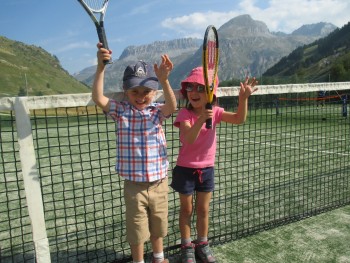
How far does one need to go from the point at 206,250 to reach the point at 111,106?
1562mm

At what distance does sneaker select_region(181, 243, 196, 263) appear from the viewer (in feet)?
11.2

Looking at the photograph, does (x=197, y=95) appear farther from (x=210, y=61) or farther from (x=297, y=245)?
(x=297, y=245)

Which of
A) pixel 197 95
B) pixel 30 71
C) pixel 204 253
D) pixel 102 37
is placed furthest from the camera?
pixel 30 71

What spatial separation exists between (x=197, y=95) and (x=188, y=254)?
1391 mm

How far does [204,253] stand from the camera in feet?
11.5

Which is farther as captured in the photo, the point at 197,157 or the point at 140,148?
the point at 197,157

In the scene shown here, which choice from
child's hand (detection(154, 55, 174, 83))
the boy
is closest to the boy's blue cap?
the boy

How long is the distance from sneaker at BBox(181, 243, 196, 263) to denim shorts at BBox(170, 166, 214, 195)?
50 cm

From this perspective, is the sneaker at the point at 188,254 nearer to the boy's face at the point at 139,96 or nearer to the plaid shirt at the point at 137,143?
the plaid shirt at the point at 137,143

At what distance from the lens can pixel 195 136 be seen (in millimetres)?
3064

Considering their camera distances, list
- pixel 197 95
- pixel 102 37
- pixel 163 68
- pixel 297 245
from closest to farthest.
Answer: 1. pixel 163 68
2. pixel 102 37
3. pixel 197 95
4. pixel 297 245

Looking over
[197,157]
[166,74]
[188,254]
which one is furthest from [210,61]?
[188,254]

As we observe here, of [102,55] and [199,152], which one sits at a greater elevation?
[102,55]

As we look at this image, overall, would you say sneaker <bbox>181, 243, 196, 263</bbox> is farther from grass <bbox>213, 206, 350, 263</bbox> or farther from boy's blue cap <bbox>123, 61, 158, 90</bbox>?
boy's blue cap <bbox>123, 61, 158, 90</bbox>
